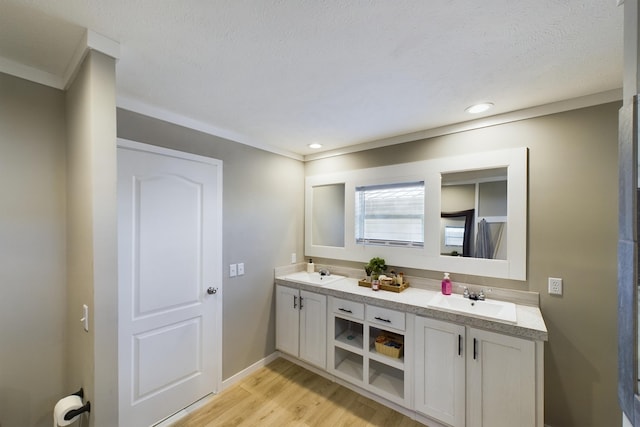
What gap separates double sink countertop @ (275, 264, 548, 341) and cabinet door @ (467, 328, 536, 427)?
0.24 ft

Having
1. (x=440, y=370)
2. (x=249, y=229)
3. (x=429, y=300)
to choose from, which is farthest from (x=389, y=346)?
(x=249, y=229)

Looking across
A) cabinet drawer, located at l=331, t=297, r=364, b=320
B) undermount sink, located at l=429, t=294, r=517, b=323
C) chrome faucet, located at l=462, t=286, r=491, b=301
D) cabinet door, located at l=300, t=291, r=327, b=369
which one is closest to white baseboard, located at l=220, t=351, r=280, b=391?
cabinet door, located at l=300, t=291, r=327, b=369

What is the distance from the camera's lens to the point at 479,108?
6.43ft

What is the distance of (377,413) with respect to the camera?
6.93 feet

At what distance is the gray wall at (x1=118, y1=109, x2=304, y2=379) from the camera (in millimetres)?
2420

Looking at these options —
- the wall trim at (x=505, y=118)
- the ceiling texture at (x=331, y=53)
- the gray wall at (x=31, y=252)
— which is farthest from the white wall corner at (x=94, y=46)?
the wall trim at (x=505, y=118)

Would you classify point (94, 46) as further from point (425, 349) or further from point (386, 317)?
point (425, 349)

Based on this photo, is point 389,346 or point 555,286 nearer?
point 555,286

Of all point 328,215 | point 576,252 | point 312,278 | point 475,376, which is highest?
point 328,215

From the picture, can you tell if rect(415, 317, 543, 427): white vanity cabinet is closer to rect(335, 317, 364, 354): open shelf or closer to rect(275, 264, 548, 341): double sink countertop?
rect(275, 264, 548, 341): double sink countertop

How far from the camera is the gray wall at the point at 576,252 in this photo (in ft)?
5.60

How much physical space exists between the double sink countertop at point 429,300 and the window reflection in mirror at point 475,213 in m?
0.34

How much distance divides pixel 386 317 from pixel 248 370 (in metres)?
1.55

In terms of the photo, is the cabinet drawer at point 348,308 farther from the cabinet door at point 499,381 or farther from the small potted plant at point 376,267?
the cabinet door at point 499,381
